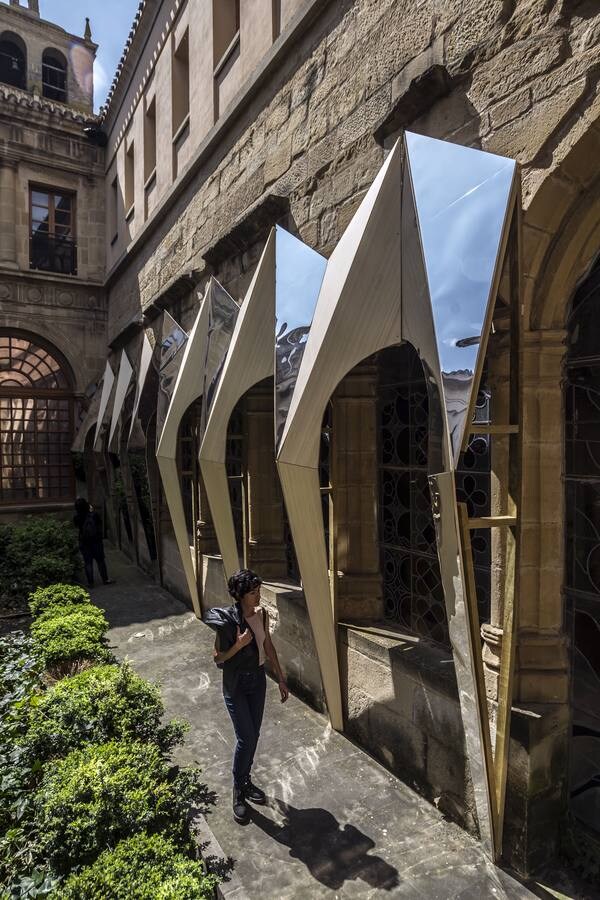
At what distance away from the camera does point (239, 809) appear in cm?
340

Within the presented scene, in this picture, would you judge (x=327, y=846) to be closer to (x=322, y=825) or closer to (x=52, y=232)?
(x=322, y=825)

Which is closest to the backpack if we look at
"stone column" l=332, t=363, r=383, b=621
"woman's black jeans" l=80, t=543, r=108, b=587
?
"woman's black jeans" l=80, t=543, r=108, b=587

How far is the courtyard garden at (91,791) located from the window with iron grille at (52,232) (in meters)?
12.5

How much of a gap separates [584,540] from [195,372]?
476cm

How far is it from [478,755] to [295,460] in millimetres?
1905

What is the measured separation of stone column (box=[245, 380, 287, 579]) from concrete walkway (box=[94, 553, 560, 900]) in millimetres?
1407

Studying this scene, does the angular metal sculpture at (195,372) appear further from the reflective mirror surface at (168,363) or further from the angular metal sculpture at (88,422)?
the angular metal sculpture at (88,422)

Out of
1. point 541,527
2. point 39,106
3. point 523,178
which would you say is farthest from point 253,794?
point 39,106

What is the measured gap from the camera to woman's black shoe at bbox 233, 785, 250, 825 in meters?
3.37

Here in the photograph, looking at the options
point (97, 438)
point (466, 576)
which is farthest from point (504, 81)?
point (97, 438)

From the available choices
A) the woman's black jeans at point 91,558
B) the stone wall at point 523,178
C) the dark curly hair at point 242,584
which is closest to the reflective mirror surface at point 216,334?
the stone wall at point 523,178

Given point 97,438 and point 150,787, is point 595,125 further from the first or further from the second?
point 97,438

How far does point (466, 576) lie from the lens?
2.67 metres

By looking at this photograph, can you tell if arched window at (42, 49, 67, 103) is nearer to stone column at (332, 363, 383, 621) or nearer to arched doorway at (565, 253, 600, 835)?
stone column at (332, 363, 383, 621)
